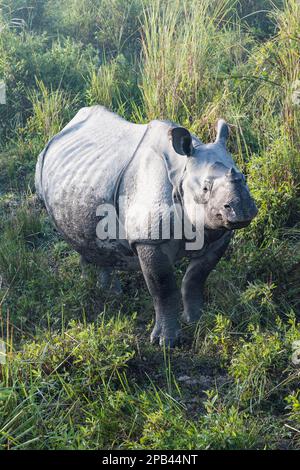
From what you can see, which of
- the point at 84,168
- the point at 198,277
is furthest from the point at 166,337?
the point at 84,168

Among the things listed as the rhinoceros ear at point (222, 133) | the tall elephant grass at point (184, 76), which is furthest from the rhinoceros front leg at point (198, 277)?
the tall elephant grass at point (184, 76)

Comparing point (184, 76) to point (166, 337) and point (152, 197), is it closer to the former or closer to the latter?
point (152, 197)

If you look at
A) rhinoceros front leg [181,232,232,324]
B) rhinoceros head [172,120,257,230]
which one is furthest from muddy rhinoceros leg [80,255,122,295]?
rhinoceros head [172,120,257,230]

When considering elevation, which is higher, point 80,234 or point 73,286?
point 80,234

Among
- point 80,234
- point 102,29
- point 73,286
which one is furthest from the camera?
point 102,29

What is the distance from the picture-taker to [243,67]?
7543 millimetres

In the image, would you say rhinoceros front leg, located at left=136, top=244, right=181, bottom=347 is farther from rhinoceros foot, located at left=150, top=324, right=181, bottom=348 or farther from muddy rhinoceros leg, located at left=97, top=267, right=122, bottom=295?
muddy rhinoceros leg, located at left=97, top=267, right=122, bottom=295

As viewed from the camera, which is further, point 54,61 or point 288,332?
point 54,61

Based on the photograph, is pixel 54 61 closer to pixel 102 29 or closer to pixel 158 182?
pixel 102 29

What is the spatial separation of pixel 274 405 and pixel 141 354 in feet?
2.81

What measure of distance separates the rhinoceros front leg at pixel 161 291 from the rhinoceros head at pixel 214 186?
332 millimetres

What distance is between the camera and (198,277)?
207 inches

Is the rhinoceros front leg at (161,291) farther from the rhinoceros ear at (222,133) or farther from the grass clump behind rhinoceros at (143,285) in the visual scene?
the rhinoceros ear at (222,133)

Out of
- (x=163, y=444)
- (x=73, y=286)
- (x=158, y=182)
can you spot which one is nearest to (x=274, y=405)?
(x=163, y=444)
